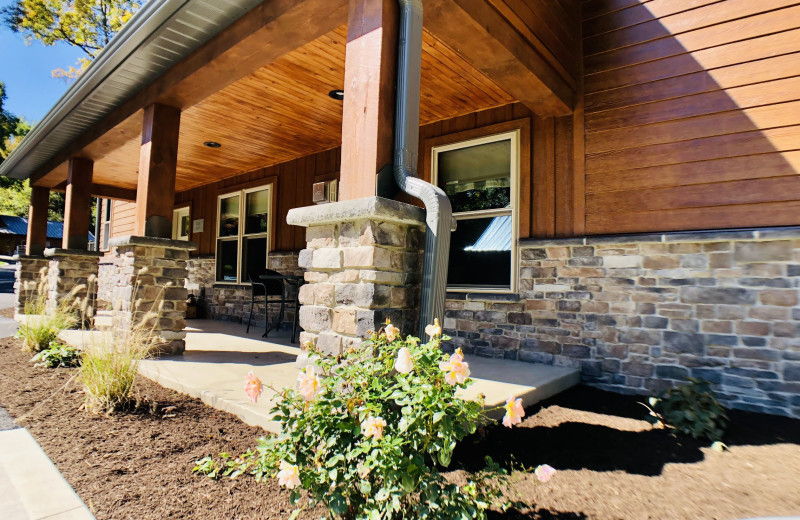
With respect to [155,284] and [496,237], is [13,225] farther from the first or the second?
[496,237]

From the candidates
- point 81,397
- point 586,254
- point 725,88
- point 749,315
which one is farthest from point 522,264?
point 81,397

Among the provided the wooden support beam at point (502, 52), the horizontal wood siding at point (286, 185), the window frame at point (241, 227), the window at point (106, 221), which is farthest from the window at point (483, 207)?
the window at point (106, 221)

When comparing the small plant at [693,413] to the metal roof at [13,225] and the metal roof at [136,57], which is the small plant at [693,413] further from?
the metal roof at [13,225]

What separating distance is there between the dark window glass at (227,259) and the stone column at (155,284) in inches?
135

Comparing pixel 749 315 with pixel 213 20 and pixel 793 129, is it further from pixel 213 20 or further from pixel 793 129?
pixel 213 20

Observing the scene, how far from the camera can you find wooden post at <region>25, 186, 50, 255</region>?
283 inches

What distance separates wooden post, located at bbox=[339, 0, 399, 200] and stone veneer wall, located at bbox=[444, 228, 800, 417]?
237 centimetres

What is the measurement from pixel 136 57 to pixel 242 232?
3859 mm

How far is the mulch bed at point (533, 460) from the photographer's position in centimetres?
175

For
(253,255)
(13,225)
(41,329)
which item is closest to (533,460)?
(41,329)

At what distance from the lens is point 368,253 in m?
1.95

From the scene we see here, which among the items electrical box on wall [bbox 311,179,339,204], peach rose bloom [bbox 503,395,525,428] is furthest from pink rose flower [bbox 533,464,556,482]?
electrical box on wall [bbox 311,179,339,204]

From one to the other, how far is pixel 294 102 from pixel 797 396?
4.98 meters

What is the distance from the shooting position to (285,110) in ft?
16.0
